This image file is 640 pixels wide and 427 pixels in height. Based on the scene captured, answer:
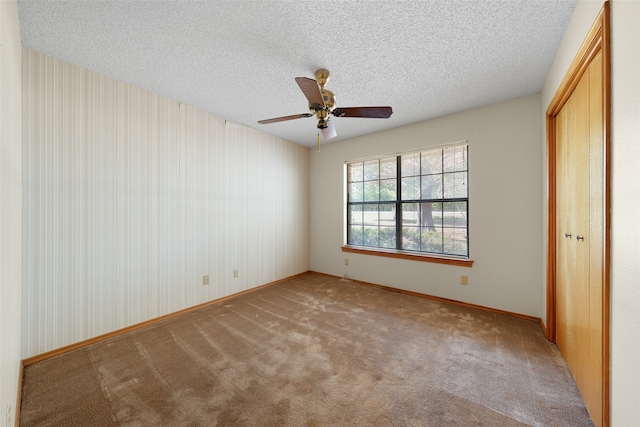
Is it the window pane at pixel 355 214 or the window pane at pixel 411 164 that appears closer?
the window pane at pixel 411 164

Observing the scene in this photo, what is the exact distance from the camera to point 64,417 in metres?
1.42

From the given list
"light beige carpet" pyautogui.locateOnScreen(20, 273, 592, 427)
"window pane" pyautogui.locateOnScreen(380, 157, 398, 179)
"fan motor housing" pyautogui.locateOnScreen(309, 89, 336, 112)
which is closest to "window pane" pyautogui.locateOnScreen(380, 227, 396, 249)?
"window pane" pyautogui.locateOnScreen(380, 157, 398, 179)

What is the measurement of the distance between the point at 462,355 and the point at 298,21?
2.88 metres

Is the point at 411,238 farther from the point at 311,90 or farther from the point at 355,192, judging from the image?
the point at 311,90

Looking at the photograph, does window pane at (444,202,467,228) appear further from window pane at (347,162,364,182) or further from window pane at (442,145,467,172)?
window pane at (347,162,364,182)

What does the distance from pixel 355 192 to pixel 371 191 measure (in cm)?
34

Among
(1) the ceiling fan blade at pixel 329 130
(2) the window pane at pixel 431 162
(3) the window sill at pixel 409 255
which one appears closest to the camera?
(1) the ceiling fan blade at pixel 329 130

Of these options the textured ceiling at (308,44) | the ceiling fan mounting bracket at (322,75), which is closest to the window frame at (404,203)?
the textured ceiling at (308,44)

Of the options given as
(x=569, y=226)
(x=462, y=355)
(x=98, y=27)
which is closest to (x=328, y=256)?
(x=462, y=355)

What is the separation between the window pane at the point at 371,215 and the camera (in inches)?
162

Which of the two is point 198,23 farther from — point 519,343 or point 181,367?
point 519,343

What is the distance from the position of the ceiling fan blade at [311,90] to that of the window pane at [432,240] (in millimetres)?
2491

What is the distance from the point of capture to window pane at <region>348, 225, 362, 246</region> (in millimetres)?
4355

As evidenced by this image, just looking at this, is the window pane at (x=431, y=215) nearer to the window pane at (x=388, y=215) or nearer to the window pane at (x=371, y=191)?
the window pane at (x=388, y=215)
